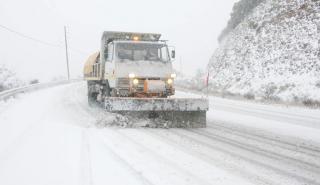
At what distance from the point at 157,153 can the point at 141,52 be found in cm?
613

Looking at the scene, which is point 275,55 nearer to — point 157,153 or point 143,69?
point 143,69

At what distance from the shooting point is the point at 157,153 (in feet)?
25.5

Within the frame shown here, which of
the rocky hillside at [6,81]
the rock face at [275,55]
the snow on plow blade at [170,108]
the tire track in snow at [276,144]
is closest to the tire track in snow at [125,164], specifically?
the snow on plow blade at [170,108]

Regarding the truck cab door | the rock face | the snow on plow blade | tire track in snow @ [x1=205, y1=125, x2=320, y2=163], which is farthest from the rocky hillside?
tire track in snow @ [x1=205, y1=125, x2=320, y2=163]

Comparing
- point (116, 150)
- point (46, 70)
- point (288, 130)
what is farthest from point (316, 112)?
point (46, 70)

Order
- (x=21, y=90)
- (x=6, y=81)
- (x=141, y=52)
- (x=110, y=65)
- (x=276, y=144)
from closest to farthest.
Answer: (x=276, y=144) < (x=141, y=52) < (x=110, y=65) < (x=21, y=90) < (x=6, y=81)

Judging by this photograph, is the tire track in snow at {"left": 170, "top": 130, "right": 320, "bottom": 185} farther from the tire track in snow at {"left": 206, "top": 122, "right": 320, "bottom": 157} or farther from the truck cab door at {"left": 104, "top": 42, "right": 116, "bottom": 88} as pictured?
the truck cab door at {"left": 104, "top": 42, "right": 116, "bottom": 88}

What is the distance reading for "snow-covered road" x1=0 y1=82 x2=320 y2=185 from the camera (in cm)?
616

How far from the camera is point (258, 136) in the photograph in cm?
998

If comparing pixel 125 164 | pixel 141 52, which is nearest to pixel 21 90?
pixel 141 52

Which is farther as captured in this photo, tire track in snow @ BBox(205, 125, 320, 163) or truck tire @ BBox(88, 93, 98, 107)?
truck tire @ BBox(88, 93, 98, 107)

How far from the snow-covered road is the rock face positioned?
9.86 metres

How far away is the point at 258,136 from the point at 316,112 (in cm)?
602

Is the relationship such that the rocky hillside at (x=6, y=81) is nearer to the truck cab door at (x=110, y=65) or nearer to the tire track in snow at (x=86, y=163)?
the truck cab door at (x=110, y=65)
